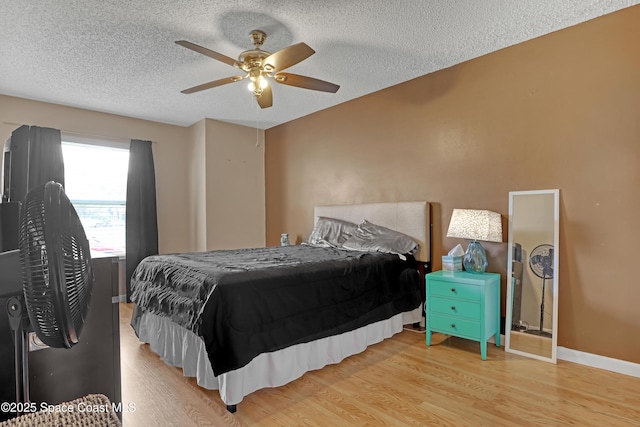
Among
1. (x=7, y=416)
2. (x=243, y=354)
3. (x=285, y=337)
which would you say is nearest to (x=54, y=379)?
(x=7, y=416)

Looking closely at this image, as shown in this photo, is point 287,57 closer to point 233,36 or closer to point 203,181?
point 233,36

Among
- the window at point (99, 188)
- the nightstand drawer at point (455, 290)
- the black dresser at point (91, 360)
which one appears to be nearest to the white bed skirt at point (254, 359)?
the nightstand drawer at point (455, 290)

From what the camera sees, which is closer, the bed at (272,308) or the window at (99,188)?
the bed at (272,308)

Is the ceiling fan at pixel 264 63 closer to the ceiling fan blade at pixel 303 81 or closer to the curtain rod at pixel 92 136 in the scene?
the ceiling fan blade at pixel 303 81

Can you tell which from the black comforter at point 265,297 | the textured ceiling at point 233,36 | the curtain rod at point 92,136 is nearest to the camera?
the black comforter at point 265,297

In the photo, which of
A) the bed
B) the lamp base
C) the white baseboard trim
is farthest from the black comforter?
the white baseboard trim

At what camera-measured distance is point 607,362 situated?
244 centimetres

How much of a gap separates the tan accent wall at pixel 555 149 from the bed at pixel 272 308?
0.51 metres

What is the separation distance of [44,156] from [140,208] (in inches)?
46.8

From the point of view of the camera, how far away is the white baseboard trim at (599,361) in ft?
7.69

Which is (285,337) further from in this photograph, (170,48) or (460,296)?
(170,48)

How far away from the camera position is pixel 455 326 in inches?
109

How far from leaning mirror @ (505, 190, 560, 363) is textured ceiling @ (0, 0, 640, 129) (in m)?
1.33

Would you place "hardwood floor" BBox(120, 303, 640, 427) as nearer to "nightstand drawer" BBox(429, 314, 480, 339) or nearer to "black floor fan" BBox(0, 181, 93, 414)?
"nightstand drawer" BBox(429, 314, 480, 339)
